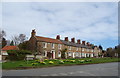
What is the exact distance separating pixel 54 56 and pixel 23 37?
2545 cm

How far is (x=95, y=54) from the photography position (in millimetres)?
76062

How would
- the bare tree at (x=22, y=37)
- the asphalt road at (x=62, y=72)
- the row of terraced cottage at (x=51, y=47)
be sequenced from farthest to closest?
the bare tree at (x=22, y=37) < the row of terraced cottage at (x=51, y=47) < the asphalt road at (x=62, y=72)

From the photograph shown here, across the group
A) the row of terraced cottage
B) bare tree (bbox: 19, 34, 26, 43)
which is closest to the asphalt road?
the row of terraced cottage

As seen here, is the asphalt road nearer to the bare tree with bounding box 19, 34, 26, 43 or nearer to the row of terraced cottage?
the row of terraced cottage

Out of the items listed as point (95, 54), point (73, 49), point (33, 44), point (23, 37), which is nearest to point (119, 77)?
point (33, 44)

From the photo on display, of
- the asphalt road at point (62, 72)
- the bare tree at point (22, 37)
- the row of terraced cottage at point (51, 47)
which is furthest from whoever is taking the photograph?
the bare tree at point (22, 37)

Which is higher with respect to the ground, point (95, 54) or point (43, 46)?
point (43, 46)

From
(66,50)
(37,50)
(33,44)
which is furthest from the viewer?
(66,50)

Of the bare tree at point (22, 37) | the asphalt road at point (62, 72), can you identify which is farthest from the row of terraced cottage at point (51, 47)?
the asphalt road at point (62, 72)

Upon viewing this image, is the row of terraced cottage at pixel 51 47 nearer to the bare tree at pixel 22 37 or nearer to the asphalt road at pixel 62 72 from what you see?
the bare tree at pixel 22 37

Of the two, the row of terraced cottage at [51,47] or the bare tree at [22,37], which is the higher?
the bare tree at [22,37]

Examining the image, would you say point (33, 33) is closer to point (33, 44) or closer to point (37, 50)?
point (33, 44)

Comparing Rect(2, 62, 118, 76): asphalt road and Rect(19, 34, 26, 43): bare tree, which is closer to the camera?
→ Rect(2, 62, 118, 76): asphalt road

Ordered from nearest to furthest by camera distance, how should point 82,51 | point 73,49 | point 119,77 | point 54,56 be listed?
1. point 119,77
2. point 54,56
3. point 73,49
4. point 82,51
